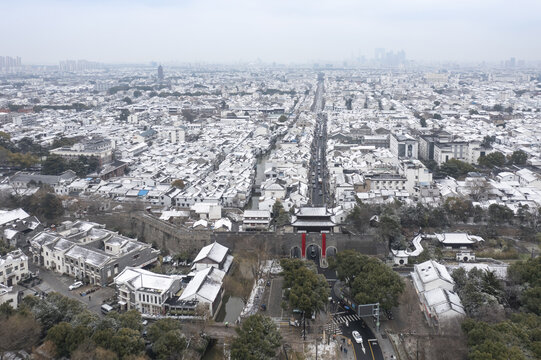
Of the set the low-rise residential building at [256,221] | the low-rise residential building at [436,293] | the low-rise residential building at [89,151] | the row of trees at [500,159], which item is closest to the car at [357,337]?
the low-rise residential building at [436,293]

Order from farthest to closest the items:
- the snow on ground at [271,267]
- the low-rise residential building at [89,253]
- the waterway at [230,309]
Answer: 1. the snow on ground at [271,267]
2. the low-rise residential building at [89,253]
3. the waterway at [230,309]

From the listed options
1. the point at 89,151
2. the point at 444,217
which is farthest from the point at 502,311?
the point at 89,151

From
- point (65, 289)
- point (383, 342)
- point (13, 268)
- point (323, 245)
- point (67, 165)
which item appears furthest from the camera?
point (67, 165)

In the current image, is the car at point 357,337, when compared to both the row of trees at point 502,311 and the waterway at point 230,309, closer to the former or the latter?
the row of trees at point 502,311

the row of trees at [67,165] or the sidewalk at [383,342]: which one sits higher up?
the row of trees at [67,165]

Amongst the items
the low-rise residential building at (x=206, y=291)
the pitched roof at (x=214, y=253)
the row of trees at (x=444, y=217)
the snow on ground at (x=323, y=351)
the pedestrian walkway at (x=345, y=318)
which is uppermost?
the row of trees at (x=444, y=217)

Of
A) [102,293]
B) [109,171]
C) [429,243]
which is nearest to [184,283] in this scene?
[102,293]

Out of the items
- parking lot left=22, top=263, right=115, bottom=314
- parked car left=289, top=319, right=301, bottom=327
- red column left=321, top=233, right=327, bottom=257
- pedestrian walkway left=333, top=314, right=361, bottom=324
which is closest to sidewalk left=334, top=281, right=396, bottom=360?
pedestrian walkway left=333, top=314, right=361, bottom=324

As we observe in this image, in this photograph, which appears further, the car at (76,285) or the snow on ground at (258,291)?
the car at (76,285)

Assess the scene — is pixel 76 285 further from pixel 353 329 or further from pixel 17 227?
pixel 353 329
